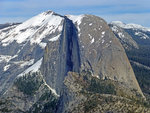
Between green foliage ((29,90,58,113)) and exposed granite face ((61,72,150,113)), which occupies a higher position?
exposed granite face ((61,72,150,113))

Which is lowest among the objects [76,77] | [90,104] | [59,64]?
[59,64]

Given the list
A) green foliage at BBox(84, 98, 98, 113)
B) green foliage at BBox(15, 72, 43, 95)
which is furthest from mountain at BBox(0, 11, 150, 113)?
green foliage at BBox(84, 98, 98, 113)

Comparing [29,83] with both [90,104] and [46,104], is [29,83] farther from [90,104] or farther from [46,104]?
[90,104]

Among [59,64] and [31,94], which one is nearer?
[31,94]

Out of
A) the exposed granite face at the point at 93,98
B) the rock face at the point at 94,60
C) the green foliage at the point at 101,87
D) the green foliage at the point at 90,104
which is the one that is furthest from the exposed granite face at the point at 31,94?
the green foliage at the point at 90,104

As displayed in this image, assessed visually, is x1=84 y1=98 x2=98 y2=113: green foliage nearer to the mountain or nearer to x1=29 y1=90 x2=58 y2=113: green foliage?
the mountain

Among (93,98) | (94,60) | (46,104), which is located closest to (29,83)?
(46,104)

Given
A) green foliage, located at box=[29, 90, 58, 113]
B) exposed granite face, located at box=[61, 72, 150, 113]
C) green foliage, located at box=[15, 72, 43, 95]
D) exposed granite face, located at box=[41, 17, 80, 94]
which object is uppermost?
exposed granite face, located at box=[61, 72, 150, 113]

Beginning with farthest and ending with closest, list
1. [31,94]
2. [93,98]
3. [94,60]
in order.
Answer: [94,60], [31,94], [93,98]

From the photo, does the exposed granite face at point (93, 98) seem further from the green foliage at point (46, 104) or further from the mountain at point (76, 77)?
the green foliage at point (46, 104)
